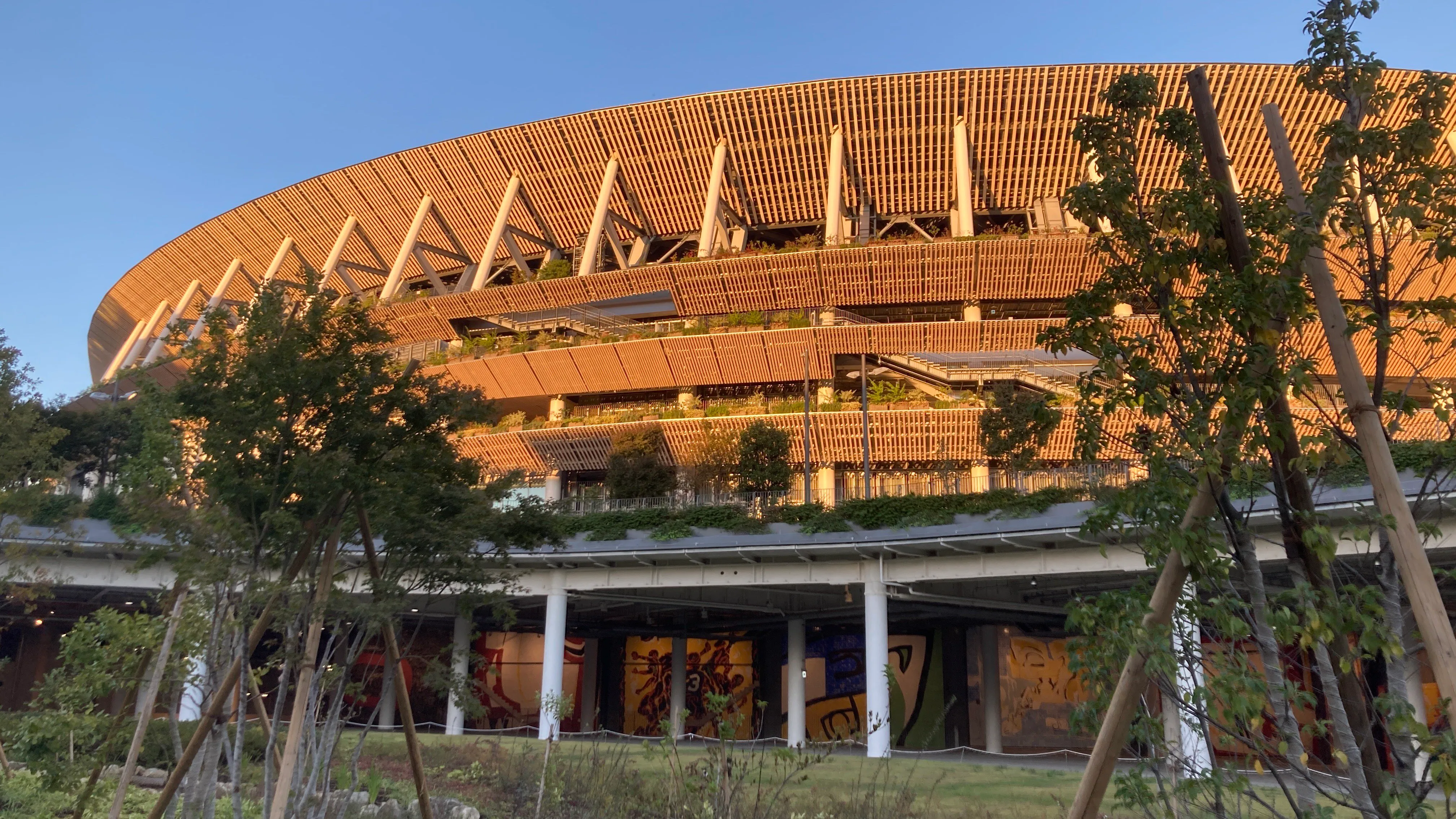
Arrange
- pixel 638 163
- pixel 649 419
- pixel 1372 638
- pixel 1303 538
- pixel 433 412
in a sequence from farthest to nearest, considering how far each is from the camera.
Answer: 1. pixel 638 163
2. pixel 649 419
3. pixel 433 412
4. pixel 1303 538
5. pixel 1372 638

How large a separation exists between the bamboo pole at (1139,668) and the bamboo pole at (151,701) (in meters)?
8.20

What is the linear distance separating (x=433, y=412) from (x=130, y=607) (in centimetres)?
3163

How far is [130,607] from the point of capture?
33906 mm

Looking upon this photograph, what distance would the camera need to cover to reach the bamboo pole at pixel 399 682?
8.59 metres

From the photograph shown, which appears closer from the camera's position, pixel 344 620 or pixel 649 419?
pixel 344 620

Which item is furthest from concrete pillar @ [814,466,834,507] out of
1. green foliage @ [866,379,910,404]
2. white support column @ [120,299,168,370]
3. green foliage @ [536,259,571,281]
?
white support column @ [120,299,168,370]

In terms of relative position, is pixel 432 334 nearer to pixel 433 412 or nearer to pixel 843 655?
pixel 843 655

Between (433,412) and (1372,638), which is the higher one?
(433,412)

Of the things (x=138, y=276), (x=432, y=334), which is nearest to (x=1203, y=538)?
(x=432, y=334)

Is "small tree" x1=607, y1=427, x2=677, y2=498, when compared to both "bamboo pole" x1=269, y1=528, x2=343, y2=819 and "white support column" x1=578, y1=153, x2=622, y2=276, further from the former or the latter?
"bamboo pole" x1=269, y1=528, x2=343, y2=819

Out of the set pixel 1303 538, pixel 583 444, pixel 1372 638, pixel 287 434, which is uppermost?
pixel 583 444

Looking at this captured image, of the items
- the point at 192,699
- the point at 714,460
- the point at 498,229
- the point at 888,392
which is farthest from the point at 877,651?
the point at 498,229

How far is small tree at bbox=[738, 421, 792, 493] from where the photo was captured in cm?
3384

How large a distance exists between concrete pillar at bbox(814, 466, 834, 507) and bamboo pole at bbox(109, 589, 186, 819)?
28.2m
